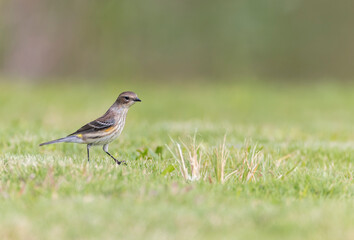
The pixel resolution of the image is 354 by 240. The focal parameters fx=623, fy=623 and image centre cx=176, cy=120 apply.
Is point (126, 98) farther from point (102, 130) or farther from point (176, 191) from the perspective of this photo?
point (176, 191)

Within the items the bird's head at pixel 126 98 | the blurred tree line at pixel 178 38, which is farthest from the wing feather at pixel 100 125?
the blurred tree line at pixel 178 38

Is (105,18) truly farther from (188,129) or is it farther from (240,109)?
(188,129)

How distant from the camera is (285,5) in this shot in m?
27.4

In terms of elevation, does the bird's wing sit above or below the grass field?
above

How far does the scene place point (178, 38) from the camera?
3075cm

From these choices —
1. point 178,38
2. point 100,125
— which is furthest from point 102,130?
point 178,38

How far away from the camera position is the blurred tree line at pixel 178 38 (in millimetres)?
26328

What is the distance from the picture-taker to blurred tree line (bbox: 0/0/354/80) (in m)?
26.3

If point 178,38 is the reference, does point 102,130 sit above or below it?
below

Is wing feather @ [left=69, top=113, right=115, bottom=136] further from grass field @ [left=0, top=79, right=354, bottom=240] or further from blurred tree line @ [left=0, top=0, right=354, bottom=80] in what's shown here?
blurred tree line @ [left=0, top=0, right=354, bottom=80]

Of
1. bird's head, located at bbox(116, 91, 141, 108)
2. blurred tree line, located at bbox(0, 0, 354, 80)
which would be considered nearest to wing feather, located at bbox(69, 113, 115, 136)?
bird's head, located at bbox(116, 91, 141, 108)

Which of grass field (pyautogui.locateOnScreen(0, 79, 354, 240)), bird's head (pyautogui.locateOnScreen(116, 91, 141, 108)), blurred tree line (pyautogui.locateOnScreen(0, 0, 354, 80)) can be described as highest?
blurred tree line (pyautogui.locateOnScreen(0, 0, 354, 80))

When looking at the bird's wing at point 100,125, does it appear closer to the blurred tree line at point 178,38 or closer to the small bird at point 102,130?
the small bird at point 102,130

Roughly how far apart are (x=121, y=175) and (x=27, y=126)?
5.54m
